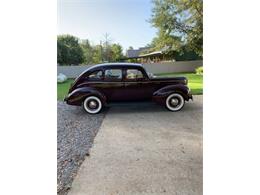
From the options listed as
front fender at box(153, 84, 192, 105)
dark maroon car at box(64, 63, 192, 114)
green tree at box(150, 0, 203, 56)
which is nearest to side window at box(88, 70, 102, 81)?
dark maroon car at box(64, 63, 192, 114)

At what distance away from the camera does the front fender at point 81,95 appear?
557cm

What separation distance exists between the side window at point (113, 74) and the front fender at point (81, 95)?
1.39 ft

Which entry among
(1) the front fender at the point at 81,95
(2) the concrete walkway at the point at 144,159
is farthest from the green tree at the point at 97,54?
(2) the concrete walkway at the point at 144,159

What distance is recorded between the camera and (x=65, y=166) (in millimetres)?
2824

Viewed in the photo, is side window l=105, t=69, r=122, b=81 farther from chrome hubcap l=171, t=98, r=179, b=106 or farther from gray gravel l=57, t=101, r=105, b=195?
chrome hubcap l=171, t=98, r=179, b=106

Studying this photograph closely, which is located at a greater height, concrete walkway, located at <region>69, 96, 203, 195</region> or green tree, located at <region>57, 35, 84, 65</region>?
green tree, located at <region>57, 35, 84, 65</region>

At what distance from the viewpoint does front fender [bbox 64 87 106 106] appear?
5.57 m

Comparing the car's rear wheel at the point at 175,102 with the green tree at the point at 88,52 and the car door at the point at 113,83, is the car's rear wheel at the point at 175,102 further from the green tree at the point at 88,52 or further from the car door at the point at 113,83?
the green tree at the point at 88,52

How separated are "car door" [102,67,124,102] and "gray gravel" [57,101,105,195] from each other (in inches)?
21.9

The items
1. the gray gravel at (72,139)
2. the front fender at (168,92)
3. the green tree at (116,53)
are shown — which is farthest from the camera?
the front fender at (168,92)

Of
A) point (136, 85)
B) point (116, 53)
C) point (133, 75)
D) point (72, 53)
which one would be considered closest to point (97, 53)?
point (116, 53)
